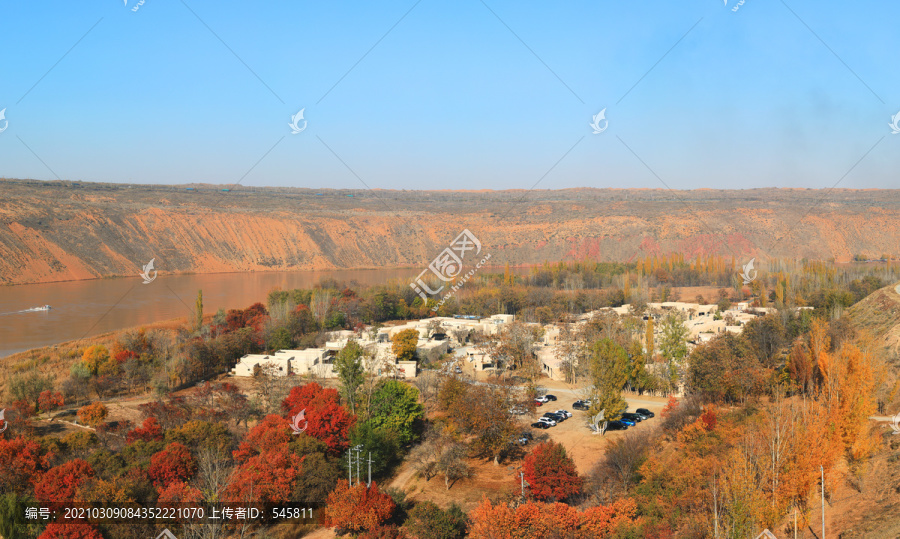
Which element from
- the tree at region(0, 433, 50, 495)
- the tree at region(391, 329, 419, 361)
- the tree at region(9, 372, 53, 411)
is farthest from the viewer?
the tree at region(391, 329, 419, 361)

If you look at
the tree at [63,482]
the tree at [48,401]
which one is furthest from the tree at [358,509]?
the tree at [48,401]

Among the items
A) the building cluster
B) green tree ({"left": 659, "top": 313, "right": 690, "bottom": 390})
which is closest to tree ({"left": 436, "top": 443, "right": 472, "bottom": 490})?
the building cluster

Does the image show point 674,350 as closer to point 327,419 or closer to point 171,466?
point 327,419

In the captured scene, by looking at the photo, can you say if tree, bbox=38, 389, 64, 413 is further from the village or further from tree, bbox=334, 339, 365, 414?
tree, bbox=334, 339, 365, 414

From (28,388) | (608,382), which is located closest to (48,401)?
(28,388)

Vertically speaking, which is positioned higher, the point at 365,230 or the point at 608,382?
the point at 365,230

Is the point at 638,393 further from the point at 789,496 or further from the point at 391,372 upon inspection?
the point at 789,496

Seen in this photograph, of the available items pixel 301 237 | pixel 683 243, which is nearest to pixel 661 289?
pixel 683 243
